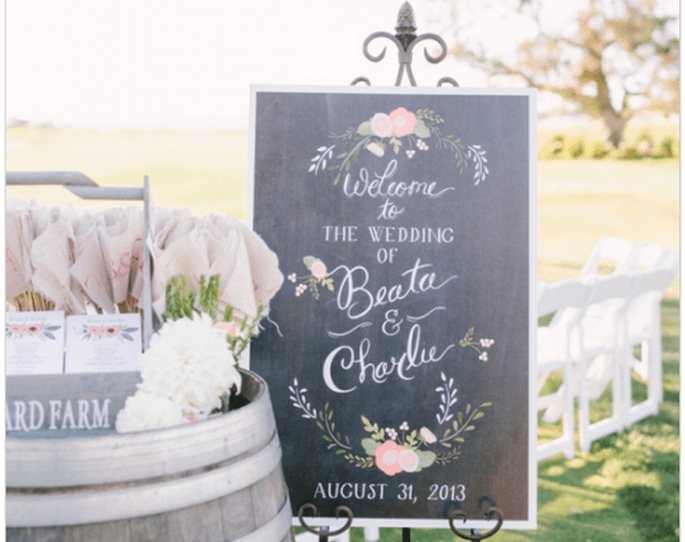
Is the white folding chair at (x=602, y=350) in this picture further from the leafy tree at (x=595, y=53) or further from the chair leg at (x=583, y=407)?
the leafy tree at (x=595, y=53)

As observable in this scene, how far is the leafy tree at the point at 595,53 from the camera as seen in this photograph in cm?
684

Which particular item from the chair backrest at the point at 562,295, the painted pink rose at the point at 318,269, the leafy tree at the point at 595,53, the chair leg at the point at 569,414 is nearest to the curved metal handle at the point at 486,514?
the painted pink rose at the point at 318,269

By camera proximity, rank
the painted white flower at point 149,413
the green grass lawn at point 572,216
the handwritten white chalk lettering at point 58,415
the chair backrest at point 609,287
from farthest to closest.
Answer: the chair backrest at point 609,287 < the green grass lawn at point 572,216 < the handwritten white chalk lettering at point 58,415 < the painted white flower at point 149,413

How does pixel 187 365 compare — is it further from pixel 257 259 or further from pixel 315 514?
pixel 315 514

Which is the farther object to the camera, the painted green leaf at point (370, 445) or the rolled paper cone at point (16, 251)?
the painted green leaf at point (370, 445)

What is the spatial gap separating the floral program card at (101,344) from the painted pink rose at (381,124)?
697 mm

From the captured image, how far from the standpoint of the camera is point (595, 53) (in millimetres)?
7168

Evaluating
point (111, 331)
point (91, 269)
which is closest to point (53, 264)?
point (91, 269)

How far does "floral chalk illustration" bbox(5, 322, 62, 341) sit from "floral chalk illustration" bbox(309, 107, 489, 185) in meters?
0.66

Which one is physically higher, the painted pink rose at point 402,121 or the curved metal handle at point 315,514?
the painted pink rose at point 402,121

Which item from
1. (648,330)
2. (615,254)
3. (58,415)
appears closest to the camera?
(58,415)

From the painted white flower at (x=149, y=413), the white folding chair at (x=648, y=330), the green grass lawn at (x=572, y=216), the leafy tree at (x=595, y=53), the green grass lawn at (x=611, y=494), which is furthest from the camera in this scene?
the leafy tree at (x=595, y=53)

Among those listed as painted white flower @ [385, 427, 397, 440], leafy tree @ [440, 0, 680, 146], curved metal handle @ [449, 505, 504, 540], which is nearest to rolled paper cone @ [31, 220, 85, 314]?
painted white flower @ [385, 427, 397, 440]

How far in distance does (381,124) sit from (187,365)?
759 millimetres
